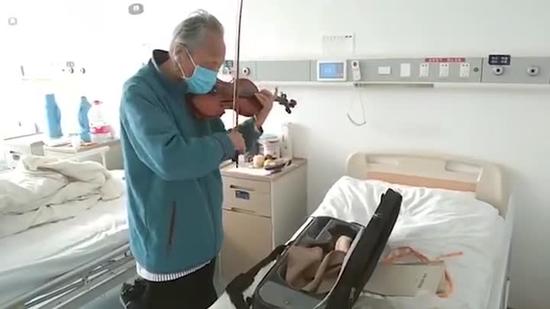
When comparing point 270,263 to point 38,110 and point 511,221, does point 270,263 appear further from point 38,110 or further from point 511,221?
point 38,110

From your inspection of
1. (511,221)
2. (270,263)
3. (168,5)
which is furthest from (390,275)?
(168,5)

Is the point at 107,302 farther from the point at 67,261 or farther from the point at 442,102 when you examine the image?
the point at 442,102

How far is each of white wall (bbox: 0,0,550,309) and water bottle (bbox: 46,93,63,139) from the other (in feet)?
2.54

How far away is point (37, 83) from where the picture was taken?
12.0 ft

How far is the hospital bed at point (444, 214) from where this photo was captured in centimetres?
139

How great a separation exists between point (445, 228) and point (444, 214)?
15 cm

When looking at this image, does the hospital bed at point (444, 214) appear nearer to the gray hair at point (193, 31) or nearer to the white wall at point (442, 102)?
the white wall at point (442, 102)

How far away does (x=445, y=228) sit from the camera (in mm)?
1758

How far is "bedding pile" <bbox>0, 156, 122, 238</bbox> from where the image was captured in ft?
6.38

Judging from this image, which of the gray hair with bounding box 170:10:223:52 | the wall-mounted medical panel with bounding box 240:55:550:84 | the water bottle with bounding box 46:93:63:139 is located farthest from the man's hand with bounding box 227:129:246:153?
the water bottle with bounding box 46:93:63:139

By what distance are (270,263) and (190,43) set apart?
0.72 m

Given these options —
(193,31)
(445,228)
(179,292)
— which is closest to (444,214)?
(445,228)

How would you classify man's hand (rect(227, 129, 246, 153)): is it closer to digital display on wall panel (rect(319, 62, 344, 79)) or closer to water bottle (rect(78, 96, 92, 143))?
digital display on wall panel (rect(319, 62, 344, 79))

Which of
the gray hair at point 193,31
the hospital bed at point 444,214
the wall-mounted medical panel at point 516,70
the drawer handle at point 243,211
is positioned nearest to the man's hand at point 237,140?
the gray hair at point 193,31
